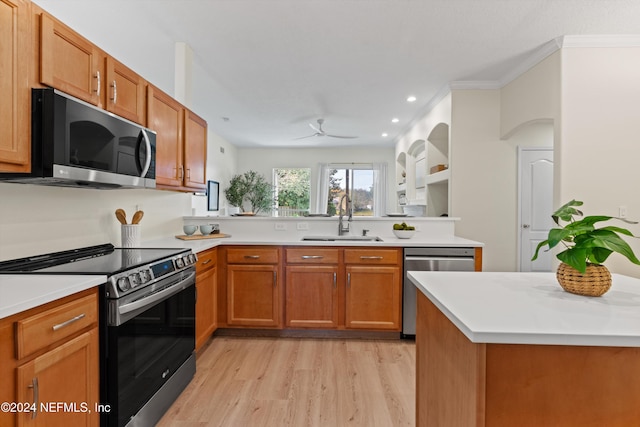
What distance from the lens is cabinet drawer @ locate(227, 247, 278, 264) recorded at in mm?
3045

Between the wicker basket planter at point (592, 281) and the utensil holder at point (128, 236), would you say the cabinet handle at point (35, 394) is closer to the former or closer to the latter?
the utensil holder at point (128, 236)

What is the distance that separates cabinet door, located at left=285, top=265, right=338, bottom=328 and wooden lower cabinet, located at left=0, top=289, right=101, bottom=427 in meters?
1.74

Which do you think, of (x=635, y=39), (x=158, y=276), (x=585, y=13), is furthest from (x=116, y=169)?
(x=635, y=39)

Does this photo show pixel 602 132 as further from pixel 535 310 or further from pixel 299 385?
pixel 299 385

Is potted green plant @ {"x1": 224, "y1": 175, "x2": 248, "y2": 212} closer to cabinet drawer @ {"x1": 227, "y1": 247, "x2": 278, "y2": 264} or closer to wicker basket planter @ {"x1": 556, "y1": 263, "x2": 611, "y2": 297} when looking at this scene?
cabinet drawer @ {"x1": 227, "y1": 247, "x2": 278, "y2": 264}

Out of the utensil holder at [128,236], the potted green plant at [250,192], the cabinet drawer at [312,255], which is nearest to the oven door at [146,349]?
the utensil holder at [128,236]

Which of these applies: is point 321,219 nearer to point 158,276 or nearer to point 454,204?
point 454,204

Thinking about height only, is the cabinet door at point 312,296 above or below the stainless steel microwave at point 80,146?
below

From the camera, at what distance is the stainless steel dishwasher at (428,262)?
2.98 m

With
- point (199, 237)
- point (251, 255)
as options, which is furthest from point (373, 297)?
point (199, 237)

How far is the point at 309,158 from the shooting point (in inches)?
327

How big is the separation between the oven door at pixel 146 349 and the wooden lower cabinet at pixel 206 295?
0.29 meters

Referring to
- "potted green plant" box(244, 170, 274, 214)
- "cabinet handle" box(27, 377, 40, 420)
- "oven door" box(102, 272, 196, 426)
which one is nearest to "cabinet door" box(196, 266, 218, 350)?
"oven door" box(102, 272, 196, 426)

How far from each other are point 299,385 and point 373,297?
1052mm
